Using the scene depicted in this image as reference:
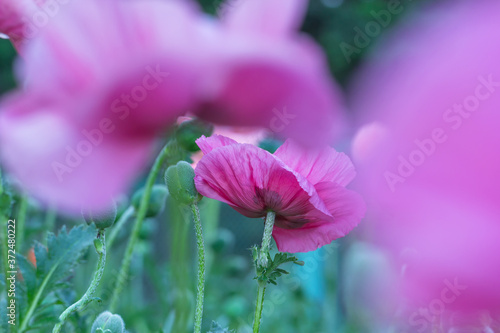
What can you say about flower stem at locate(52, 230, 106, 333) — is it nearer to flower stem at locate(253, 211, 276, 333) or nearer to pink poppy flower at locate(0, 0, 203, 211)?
flower stem at locate(253, 211, 276, 333)

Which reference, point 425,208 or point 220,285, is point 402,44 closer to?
point 425,208

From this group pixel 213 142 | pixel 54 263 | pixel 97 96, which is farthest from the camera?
pixel 54 263

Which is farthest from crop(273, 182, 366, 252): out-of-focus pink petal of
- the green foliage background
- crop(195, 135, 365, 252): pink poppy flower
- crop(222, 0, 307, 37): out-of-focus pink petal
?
crop(222, 0, 307, 37): out-of-focus pink petal

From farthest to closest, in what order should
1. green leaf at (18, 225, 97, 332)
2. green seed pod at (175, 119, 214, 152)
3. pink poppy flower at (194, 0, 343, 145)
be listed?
green leaf at (18, 225, 97, 332) < green seed pod at (175, 119, 214, 152) < pink poppy flower at (194, 0, 343, 145)

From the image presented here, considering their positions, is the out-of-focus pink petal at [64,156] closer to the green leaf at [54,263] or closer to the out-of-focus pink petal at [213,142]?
the out-of-focus pink petal at [213,142]

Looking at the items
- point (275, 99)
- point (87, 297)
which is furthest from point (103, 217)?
point (275, 99)

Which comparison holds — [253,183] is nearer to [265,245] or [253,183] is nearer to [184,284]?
[265,245]
